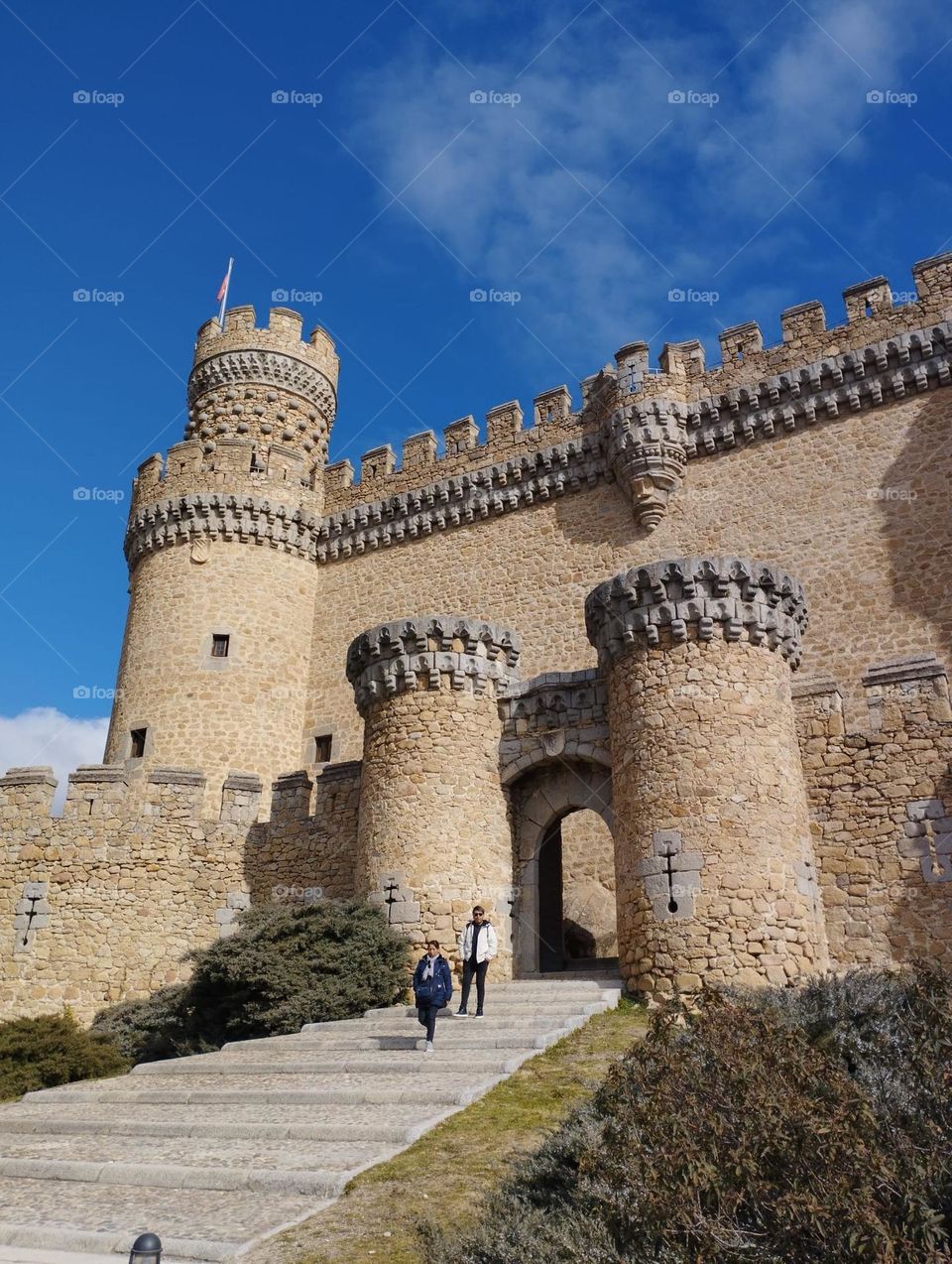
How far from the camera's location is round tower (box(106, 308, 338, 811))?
67.5 feet

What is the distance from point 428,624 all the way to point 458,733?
1496 millimetres

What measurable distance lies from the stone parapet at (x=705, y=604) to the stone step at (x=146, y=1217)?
7.64 meters

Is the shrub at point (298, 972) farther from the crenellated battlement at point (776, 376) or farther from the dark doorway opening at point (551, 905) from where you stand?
the crenellated battlement at point (776, 376)

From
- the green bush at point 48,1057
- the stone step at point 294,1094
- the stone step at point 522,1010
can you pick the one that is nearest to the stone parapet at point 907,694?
the stone step at point 522,1010

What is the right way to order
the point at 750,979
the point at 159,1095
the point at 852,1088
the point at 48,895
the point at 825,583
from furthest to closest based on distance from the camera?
the point at 825,583 → the point at 48,895 → the point at 750,979 → the point at 159,1095 → the point at 852,1088

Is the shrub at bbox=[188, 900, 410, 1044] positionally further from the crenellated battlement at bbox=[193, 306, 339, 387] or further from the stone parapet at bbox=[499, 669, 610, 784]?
the crenellated battlement at bbox=[193, 306, 339, 387]

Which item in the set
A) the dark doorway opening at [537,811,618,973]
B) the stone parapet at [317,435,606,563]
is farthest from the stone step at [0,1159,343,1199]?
the stone parapet at [317,435,606,563]

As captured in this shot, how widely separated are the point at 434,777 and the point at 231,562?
10.8 metres

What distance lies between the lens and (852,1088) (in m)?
4.57

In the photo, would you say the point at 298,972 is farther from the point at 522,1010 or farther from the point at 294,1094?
the point at 294,1094

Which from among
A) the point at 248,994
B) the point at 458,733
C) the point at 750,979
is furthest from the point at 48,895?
the point at 750,979

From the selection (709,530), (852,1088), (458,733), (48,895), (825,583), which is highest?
(709,530)

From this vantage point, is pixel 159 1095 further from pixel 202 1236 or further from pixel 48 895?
pixel 48 895

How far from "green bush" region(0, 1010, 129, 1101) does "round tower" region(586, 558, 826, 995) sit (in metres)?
6.05
